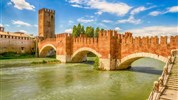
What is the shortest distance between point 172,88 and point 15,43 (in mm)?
44068

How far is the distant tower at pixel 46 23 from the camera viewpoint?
54.9m

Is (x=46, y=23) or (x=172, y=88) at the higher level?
(x=46, y=23)

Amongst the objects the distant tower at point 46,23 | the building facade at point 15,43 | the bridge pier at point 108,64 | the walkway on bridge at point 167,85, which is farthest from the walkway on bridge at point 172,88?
the distant tower at point 46,23

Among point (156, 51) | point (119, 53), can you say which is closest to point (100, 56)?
point (119, 53)

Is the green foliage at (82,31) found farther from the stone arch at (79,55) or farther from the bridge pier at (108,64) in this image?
the bridge pier at (108,64)

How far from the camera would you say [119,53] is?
21.5 metres

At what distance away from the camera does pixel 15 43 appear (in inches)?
1866

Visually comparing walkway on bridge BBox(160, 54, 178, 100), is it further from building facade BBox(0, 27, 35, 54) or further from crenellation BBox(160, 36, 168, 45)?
building facade BBox(0, 27, 35, 54)

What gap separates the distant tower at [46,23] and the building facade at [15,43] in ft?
14.2

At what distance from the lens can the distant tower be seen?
5492 cm

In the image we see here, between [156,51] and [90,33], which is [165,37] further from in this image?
[90,33]

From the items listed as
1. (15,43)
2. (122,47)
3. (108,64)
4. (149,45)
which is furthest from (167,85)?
(15,43)

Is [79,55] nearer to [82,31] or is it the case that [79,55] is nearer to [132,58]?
[132,58]

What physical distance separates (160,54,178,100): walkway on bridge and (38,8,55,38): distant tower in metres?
47.5
